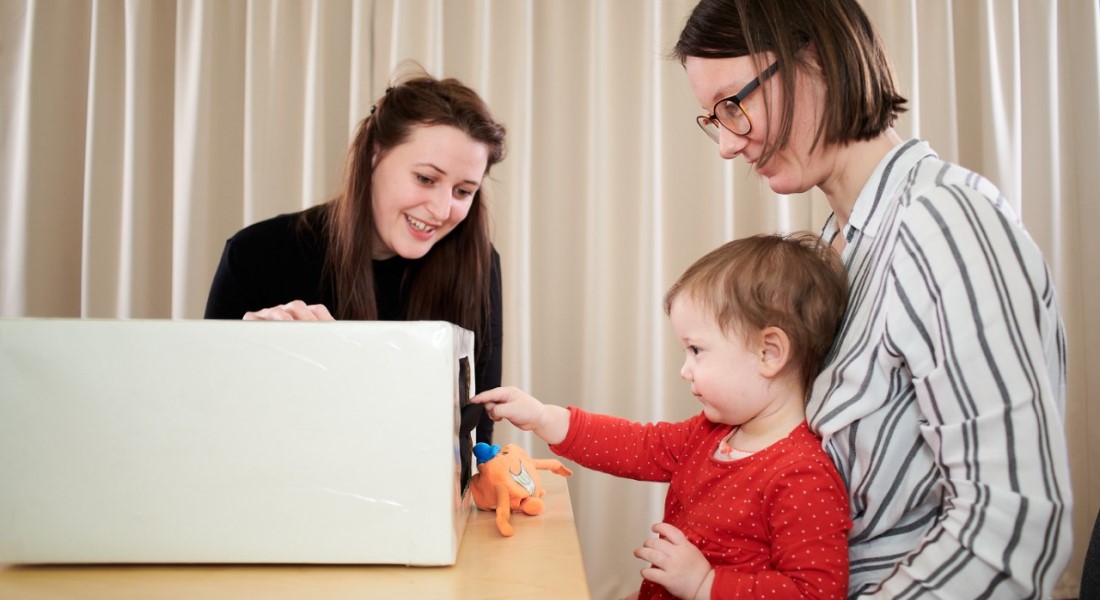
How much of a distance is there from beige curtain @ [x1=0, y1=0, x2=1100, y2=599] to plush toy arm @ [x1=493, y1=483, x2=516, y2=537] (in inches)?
60.5

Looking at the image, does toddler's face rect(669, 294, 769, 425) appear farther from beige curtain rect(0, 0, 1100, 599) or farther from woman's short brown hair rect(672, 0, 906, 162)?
beige curtain rect(0, 0, 1100, 599)

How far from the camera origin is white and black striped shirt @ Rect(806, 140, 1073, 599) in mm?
660

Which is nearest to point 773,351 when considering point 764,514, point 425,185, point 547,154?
point 764,514

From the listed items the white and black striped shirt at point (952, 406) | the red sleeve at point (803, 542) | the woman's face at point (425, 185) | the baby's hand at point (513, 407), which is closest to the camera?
the white and black striped shirt at point (952, 406)

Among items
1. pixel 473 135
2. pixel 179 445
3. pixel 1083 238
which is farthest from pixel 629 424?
pixel 1083 238

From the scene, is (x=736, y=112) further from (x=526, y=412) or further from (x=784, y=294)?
(x=526, y=412)

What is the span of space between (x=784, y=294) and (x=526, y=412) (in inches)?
13.9

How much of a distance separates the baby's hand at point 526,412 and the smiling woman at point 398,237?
37 centimetres

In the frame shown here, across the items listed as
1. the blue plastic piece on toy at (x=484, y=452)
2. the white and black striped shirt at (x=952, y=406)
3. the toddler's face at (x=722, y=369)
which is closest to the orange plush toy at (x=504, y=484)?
the blue plastic piece on toy at (x=484, y=452)

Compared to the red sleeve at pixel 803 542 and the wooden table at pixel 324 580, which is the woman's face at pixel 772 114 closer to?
the red sleeve at pixel 803 542

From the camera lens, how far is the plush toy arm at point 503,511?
2.76 ft

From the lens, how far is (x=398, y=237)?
59.9 inches

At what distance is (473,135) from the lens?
1510 mm

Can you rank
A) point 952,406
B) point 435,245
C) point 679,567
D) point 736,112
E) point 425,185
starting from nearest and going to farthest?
point 952,406, point 679,567, point 736,112, point 425,185, point 435,245
